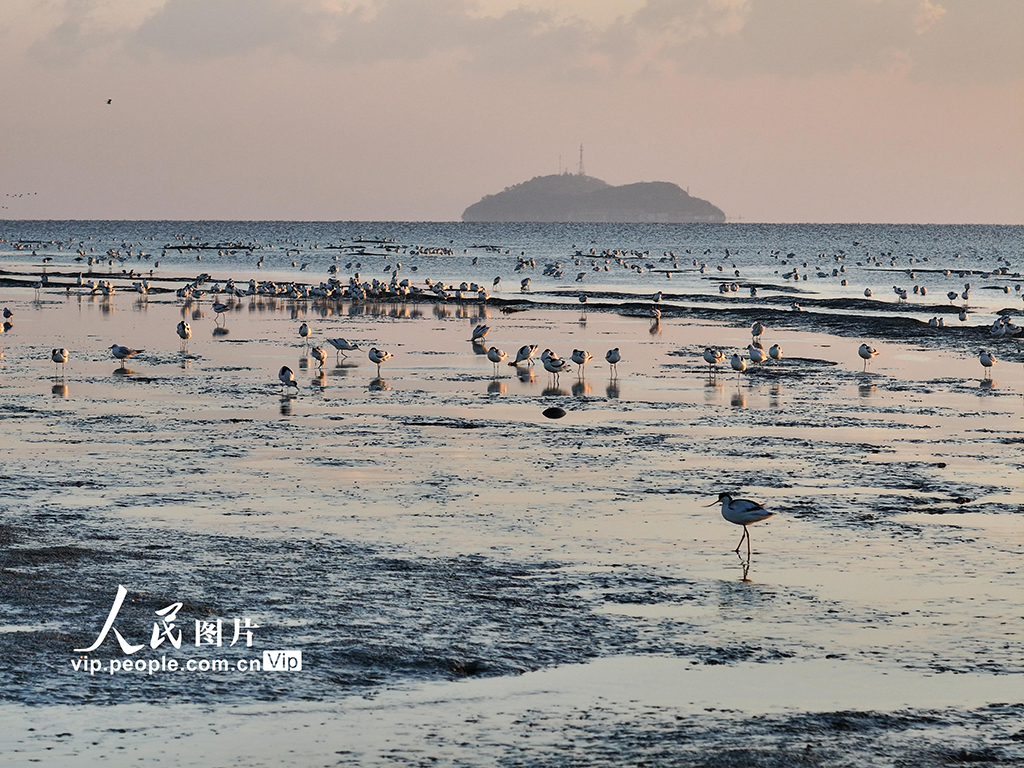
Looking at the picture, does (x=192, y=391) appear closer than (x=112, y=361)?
Yes

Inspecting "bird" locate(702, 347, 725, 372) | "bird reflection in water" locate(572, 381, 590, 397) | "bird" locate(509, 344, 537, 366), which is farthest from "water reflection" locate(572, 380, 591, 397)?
"bird" locate(702, 347, 725, 372)

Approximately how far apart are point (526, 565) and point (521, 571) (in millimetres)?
225

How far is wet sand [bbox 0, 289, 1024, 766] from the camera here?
8.59m

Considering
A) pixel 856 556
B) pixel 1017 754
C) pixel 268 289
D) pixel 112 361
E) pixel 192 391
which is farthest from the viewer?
pixel 268 289

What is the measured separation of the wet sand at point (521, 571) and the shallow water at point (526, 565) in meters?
0.04

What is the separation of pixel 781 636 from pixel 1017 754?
2.59 metres

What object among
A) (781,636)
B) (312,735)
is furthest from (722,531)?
(312,735)

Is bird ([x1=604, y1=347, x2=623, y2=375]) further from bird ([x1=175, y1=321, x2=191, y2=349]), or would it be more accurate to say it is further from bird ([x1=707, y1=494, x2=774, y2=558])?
bird ([x1=707, y1=494, x2=774, y2=558])

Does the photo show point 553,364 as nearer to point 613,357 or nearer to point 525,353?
point 613,357

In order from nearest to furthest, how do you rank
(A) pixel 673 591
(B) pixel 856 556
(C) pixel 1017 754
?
1. (C) pixel 1017 754
2. (A) pixel 673 591
3. (B) pixel 856 556

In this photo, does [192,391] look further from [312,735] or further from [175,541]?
[312,735]

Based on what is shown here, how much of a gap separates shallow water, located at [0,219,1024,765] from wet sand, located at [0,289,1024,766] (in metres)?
0.04

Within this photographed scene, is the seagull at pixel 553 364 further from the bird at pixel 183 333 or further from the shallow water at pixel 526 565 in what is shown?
the bird at pixel 183 333

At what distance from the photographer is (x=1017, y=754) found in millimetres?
8156
